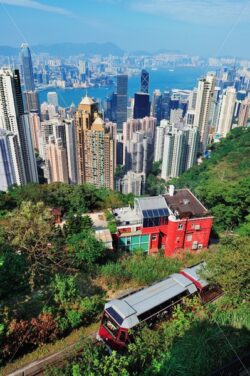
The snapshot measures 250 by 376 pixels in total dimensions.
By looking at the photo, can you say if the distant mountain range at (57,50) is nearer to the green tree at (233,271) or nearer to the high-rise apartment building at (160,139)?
the green tree at (233,271)

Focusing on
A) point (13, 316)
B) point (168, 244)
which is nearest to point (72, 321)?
point (13, 316)

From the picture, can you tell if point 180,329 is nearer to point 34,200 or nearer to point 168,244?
point 168,244

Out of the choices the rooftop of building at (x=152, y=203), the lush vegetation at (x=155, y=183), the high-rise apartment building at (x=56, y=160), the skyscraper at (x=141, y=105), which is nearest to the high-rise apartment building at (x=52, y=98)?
the skyscraper at (x=141, y=105)

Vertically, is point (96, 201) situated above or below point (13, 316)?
below

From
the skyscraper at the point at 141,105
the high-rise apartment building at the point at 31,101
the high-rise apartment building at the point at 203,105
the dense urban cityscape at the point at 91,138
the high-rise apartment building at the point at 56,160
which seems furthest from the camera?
the skyscraper at the point at 141,105

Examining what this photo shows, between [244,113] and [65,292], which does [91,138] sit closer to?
[65,292]

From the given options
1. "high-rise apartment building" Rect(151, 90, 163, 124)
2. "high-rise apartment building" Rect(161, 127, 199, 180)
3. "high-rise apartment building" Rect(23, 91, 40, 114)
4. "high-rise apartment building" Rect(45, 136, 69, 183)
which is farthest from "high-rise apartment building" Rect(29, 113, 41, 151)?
"high-rise apartment building" Rect(151, 90, 163, 124)

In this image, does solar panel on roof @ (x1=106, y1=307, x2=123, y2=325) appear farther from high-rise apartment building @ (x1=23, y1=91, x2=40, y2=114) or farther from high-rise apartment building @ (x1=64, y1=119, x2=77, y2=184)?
high-rise apartment building @ (x1=23, y1=91, x2=40, y2=114)
